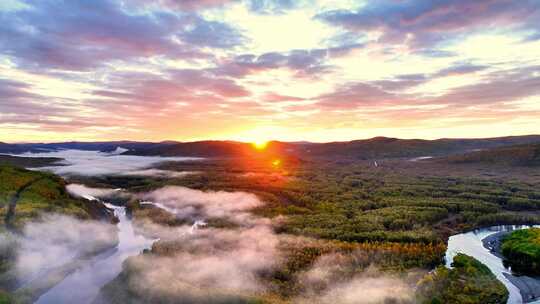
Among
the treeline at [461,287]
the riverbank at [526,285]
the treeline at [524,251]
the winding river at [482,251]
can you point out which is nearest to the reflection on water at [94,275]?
the treeline at [461,287]

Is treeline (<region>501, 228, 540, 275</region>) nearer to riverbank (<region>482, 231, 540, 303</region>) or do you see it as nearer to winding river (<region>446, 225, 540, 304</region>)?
winding river (<region>446, 225, 540, 304</region>)

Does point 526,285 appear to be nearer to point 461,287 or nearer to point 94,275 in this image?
point 461,287

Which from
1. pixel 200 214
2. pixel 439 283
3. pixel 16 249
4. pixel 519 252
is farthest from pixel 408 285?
pixel 200 214

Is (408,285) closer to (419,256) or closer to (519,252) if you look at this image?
(419,256)

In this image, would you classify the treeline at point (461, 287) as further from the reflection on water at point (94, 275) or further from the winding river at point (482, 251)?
the reflection on water at point (94, 275)

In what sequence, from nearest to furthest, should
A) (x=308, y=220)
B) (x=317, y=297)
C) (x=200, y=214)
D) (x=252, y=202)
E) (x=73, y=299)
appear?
(x=317, y=297) < (x=73, y=299) < (x=308, y=220) < (x=200, y=214) < (x=252, y=202)
